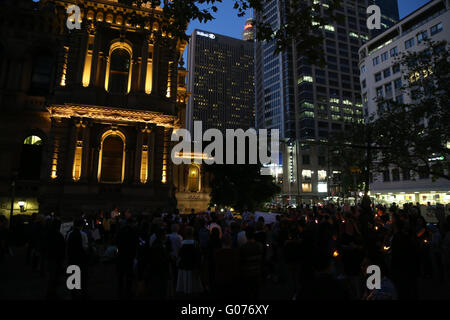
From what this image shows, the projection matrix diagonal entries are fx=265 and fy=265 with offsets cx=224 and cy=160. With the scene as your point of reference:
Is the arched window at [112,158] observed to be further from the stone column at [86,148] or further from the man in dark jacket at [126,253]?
A: the man in dark jacket at [126,253]

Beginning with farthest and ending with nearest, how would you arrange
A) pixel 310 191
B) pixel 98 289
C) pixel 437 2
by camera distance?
pixel 310 191
pixel 437 2
pixel 98 289

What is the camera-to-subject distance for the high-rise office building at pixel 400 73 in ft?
157

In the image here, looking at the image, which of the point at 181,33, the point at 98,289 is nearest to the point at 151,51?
the point at 181,33

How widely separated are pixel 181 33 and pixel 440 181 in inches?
2128

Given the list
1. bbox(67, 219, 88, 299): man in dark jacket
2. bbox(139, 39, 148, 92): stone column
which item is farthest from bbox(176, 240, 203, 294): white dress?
bbox(139, 39, 148, 92): stone column

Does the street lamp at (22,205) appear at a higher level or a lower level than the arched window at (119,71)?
lower

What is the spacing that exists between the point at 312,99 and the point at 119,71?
77892mm

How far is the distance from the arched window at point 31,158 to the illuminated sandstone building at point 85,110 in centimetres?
9

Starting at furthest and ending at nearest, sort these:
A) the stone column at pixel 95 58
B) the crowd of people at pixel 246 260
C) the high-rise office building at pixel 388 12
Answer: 1. the high-rise office building at pixel 388 12
2. the stone column at pixel 95 58
3. the crowd of people at pixel 246 260

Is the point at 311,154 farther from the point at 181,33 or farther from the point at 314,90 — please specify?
the point at 181,33

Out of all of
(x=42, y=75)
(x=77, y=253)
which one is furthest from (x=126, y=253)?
(x=42, y=75)

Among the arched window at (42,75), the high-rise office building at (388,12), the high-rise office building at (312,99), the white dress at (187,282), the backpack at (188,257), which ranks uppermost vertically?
the high-rise office building at (388,12)

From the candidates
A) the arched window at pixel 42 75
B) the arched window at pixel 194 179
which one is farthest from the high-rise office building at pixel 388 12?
the arched window at pixel 42 75
